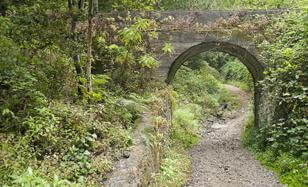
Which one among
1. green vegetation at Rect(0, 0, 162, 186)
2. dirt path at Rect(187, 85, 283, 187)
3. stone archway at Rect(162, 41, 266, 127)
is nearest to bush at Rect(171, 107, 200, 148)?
dirt path at Rect(187, 85, 283, 187)

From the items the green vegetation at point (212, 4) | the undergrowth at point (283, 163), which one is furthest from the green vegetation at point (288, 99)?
the green vegetation at point (212, 4)

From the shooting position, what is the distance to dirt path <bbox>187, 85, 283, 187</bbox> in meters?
10.5

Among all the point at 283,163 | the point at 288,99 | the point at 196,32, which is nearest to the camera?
the point at 283,163

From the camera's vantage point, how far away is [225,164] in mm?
12617

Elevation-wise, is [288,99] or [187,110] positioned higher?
[288,99]

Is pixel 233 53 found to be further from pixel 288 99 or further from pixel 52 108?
pixel 52 108

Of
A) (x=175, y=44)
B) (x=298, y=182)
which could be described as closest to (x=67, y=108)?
(x=298, y=182)

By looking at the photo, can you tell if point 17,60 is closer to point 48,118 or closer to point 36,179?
point 48,118

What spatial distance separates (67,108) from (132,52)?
547 cm

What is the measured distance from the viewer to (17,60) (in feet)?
22.6

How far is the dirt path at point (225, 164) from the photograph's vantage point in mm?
10461

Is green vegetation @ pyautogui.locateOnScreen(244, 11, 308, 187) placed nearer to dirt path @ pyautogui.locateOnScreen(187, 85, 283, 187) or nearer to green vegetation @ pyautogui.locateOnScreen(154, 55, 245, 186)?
dirt path @ pyautogui.locateOnScreen(187, 85, 283, 187)

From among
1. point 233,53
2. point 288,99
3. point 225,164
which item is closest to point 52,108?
point 225,164

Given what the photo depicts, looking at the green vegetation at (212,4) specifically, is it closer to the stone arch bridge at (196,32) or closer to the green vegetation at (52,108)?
the stone arch bridge at (196,32)
